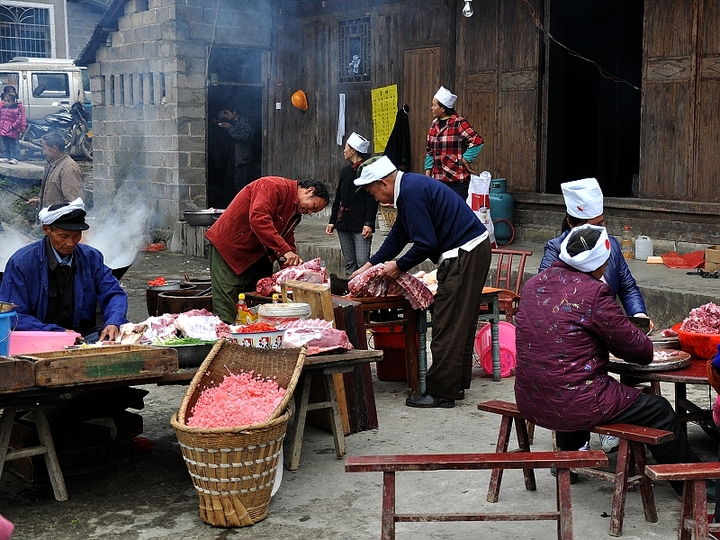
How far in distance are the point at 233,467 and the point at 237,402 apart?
43 cm

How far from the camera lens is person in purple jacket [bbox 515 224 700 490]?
4824 millimetres

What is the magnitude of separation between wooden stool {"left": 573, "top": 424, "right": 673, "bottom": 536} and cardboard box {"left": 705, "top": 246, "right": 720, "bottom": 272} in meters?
6.00

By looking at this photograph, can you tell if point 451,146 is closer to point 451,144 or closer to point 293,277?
point 451,144

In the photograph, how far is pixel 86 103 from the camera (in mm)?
27438

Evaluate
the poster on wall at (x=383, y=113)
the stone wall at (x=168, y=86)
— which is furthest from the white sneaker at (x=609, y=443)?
the stone wall at (x=168, y=86)

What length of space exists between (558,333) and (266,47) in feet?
45.6

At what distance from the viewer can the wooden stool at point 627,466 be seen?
15.7 feet

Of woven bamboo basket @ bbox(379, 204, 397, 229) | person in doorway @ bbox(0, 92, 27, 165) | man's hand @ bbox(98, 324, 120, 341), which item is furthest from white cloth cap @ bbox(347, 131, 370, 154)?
person in doorway @ bbox(0, 92, 27, 165)

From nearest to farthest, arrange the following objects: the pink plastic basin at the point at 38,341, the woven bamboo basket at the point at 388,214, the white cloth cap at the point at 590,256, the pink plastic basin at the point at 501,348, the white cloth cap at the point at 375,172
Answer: the white cloth cap at the point at 590,256
the pink plastic basin at the point at 38,341
the white cloth cap at the point at 375,172
the pink plastic basin at the point at 501,348
the woven bamboo basket at the point at 388,214

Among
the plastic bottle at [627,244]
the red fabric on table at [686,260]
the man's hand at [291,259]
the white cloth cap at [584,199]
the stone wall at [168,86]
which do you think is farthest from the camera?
the stone wall at [168,86]

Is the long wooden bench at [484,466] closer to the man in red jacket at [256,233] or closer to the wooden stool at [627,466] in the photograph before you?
the wooden stool at [627,466]

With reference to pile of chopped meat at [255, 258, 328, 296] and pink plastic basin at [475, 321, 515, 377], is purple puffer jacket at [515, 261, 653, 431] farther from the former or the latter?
pink plastic basin at [475, 321, 515, 377]

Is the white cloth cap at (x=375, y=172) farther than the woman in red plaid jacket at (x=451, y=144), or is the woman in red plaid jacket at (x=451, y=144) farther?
the woman in red plaid jacket at (x=451, y=144)

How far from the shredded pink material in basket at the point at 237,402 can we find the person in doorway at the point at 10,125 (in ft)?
69.1
